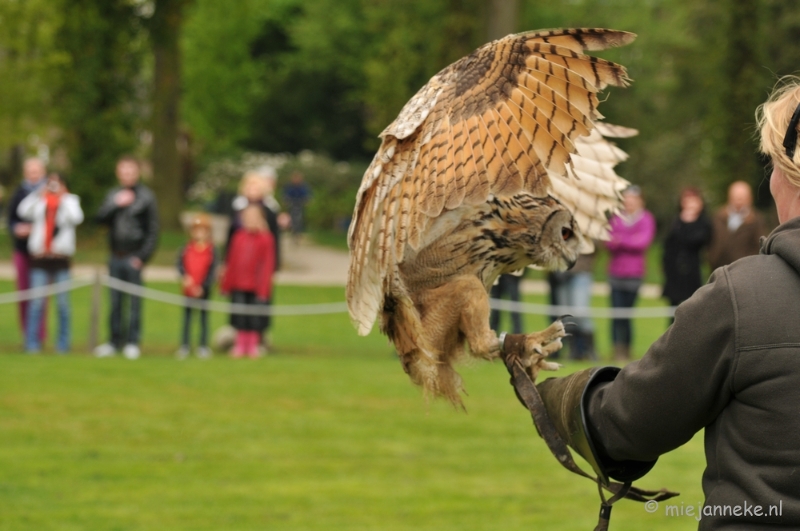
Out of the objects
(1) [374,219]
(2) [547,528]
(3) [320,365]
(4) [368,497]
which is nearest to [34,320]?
(3) [320,365]

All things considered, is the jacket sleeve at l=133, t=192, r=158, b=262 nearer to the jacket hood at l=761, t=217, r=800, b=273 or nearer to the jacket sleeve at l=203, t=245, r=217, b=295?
the jacket sleeve at l=203, t=245, r=217, b=295

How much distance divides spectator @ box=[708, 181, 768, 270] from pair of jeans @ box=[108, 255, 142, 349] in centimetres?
630

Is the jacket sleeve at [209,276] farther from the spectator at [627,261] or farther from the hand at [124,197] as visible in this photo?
the spectator at [627,261]

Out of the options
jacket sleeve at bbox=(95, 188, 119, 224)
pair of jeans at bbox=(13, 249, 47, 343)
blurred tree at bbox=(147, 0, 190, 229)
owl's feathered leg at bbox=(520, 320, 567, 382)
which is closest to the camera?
owl's feathered leg at bbox=(520, 320, 567, 382)

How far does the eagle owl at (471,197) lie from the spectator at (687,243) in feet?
27.6

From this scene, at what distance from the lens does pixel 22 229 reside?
35.6 ft

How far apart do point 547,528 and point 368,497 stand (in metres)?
1.16

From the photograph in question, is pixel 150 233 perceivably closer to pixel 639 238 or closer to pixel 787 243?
pixel 639 238

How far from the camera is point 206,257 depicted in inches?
437

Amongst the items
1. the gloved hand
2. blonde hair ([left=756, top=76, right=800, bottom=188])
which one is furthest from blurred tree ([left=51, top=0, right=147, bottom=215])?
blonde hair ([left=756, top=76, right=800, bottom=188])

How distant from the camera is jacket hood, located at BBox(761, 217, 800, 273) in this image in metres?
1.98

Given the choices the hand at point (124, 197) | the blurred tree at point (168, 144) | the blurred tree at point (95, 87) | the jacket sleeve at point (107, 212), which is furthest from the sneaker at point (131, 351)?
the blurred tree at point (168, 144)

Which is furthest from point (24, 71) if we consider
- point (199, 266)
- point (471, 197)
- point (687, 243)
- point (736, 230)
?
point (471, 197)

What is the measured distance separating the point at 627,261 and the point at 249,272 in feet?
14.2
